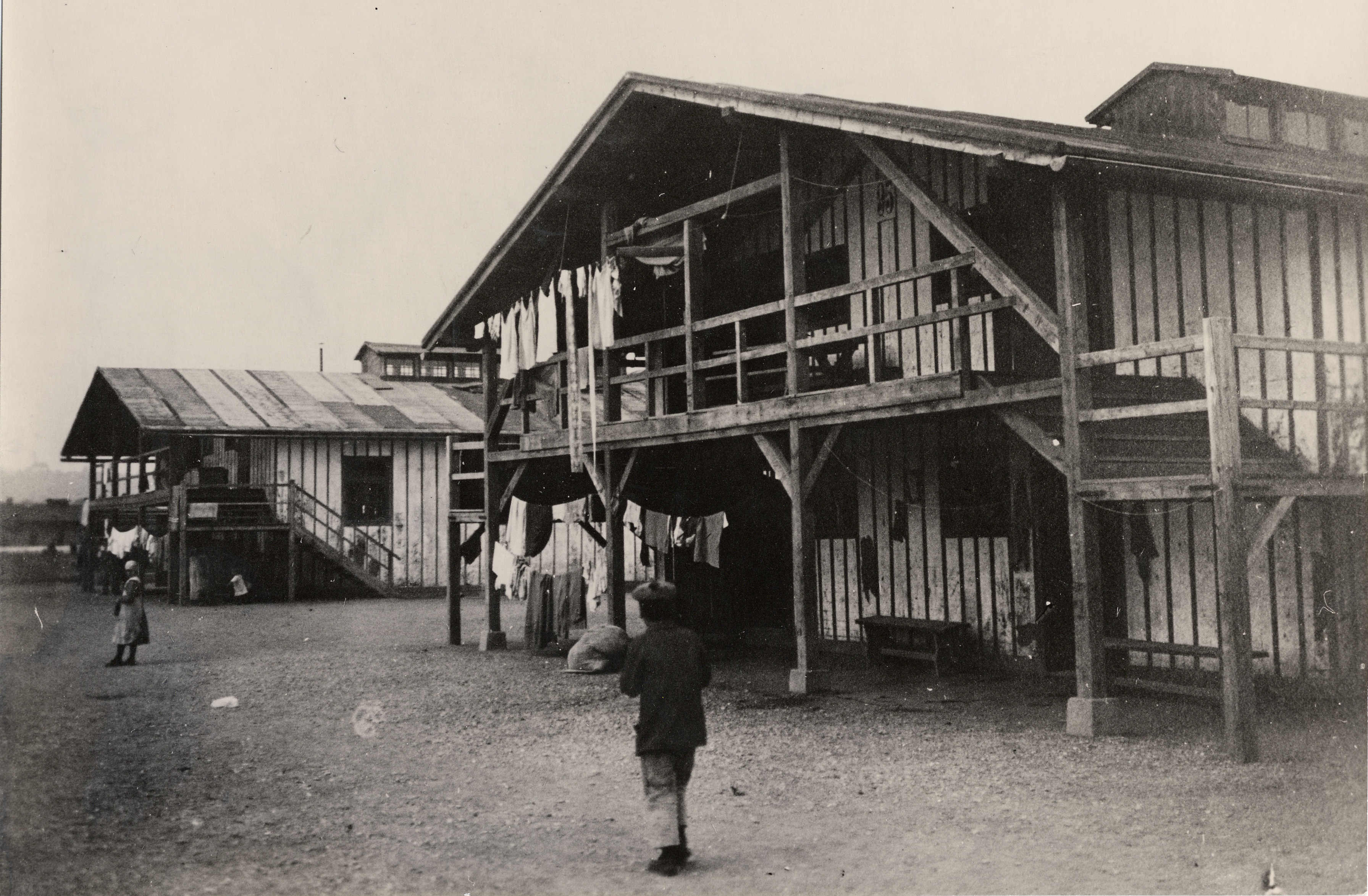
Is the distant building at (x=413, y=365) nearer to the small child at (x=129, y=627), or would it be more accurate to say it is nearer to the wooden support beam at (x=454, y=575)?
the wooden support beam at (x=454, y=575)

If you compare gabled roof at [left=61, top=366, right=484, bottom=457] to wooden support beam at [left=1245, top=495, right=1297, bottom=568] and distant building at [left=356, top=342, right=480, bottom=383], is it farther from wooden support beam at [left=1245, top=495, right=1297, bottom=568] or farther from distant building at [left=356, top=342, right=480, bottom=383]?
wooden support beam at [left=1245, top=495, right=1297, bottom=568]

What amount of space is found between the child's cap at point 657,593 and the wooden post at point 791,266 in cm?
572

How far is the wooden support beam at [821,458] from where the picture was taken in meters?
11.6

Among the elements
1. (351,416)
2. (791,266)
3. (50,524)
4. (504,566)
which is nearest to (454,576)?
(504,566)

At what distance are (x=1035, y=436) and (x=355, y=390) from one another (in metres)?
26.6

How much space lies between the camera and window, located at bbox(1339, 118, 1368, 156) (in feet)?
52.4

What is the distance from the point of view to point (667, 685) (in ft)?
20.7

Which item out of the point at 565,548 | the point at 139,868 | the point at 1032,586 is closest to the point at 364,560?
the point at 565,548

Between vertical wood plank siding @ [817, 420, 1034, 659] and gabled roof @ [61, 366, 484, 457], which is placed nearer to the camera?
vertical wood plank siding @ [817, 420, 1034, 659]

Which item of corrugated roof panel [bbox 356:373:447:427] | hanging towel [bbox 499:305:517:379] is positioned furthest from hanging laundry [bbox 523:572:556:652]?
corrugated roof panel [bbox 356:373:447:427]

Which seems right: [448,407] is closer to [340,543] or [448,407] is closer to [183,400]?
[340,543]

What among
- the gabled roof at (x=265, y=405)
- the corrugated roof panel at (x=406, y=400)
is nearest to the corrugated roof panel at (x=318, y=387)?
the gabled roof at (x=265, y=405)

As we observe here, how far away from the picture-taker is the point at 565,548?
3200 centimetres

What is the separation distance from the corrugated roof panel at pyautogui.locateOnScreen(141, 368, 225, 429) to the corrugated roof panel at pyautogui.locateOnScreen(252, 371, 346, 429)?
2.11m
